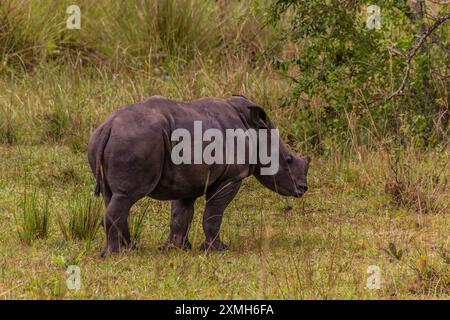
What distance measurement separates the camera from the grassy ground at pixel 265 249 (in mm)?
6027

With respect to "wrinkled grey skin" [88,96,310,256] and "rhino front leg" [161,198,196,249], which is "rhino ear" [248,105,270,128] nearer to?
"wrinkled grey skin" [88,96,310,256]

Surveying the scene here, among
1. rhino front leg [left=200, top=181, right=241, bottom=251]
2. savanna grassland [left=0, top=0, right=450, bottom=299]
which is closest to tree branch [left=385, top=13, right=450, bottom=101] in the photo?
savanna grassland [left=0, top=0, right=450, bottom=299]

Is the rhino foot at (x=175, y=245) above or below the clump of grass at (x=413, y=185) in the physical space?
below

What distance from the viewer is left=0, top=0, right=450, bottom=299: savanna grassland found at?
6324mm

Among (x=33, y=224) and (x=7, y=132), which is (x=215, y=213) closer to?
(x=33, y=224)

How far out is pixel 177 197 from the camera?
6.96 meters

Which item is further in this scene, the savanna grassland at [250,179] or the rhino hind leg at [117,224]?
the rhino hind leg at [117,224]

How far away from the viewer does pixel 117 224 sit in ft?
21.8

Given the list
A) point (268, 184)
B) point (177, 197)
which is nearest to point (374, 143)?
point (268, 184)

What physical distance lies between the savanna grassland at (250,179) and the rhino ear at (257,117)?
0.77m

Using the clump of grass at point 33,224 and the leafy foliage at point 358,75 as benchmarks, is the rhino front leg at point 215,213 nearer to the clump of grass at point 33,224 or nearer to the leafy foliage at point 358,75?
the clump of grass at point 33,224

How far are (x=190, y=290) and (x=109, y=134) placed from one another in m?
1.19

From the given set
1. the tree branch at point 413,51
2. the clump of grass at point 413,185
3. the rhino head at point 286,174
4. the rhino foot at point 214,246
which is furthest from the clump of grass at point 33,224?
the tree branch at point 413,51
